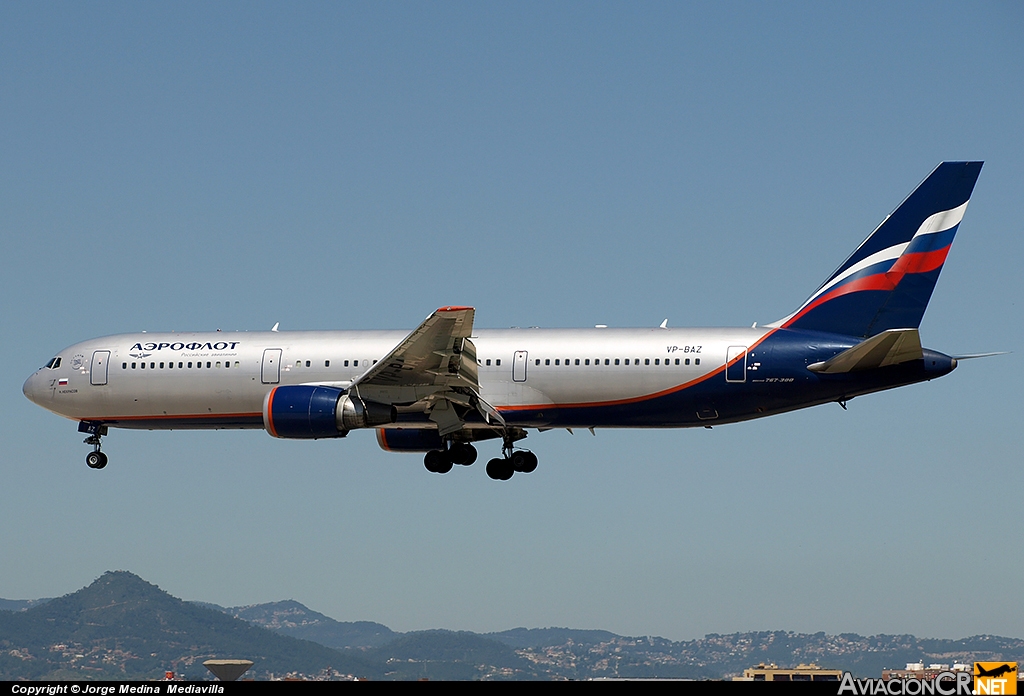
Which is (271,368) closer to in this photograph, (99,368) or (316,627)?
(99,368)

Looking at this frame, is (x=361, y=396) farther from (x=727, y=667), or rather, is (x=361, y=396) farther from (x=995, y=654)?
(x=727, y=667)

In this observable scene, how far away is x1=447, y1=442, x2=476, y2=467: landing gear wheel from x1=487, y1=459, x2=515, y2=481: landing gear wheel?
3.00 feet

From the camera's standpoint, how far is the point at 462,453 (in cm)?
4266

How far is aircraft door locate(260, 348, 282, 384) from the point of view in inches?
1620

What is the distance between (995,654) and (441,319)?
60.5 meters

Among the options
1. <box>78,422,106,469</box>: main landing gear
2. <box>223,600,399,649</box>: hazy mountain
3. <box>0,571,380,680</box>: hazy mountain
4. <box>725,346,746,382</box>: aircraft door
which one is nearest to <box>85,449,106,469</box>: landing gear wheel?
<box>78,422,106,469</box>: main landing gear

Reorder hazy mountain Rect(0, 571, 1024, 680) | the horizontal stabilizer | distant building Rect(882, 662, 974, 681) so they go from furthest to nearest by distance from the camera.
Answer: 1. hazy mountain Rect(0, 571, 1024, 680)
2. the horizontal stabilizer
3. distant building Rect(882, 662, 974, 681)

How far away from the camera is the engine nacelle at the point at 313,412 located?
37438 mm

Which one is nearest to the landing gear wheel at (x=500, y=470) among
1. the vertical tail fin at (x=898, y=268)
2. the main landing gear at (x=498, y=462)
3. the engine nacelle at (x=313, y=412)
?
the main landing gear at (x=498, y=462)

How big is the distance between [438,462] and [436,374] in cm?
625

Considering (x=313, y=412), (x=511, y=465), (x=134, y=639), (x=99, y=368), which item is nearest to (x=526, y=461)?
(x=511, y=465)

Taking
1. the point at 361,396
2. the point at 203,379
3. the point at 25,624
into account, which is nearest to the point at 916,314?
the point at 361,396

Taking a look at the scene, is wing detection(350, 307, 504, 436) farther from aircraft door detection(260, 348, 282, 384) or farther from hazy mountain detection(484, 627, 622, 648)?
hazy mountain detection(484, 627, 622, 648)

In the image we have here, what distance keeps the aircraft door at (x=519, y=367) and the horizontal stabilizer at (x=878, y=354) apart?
836cm
